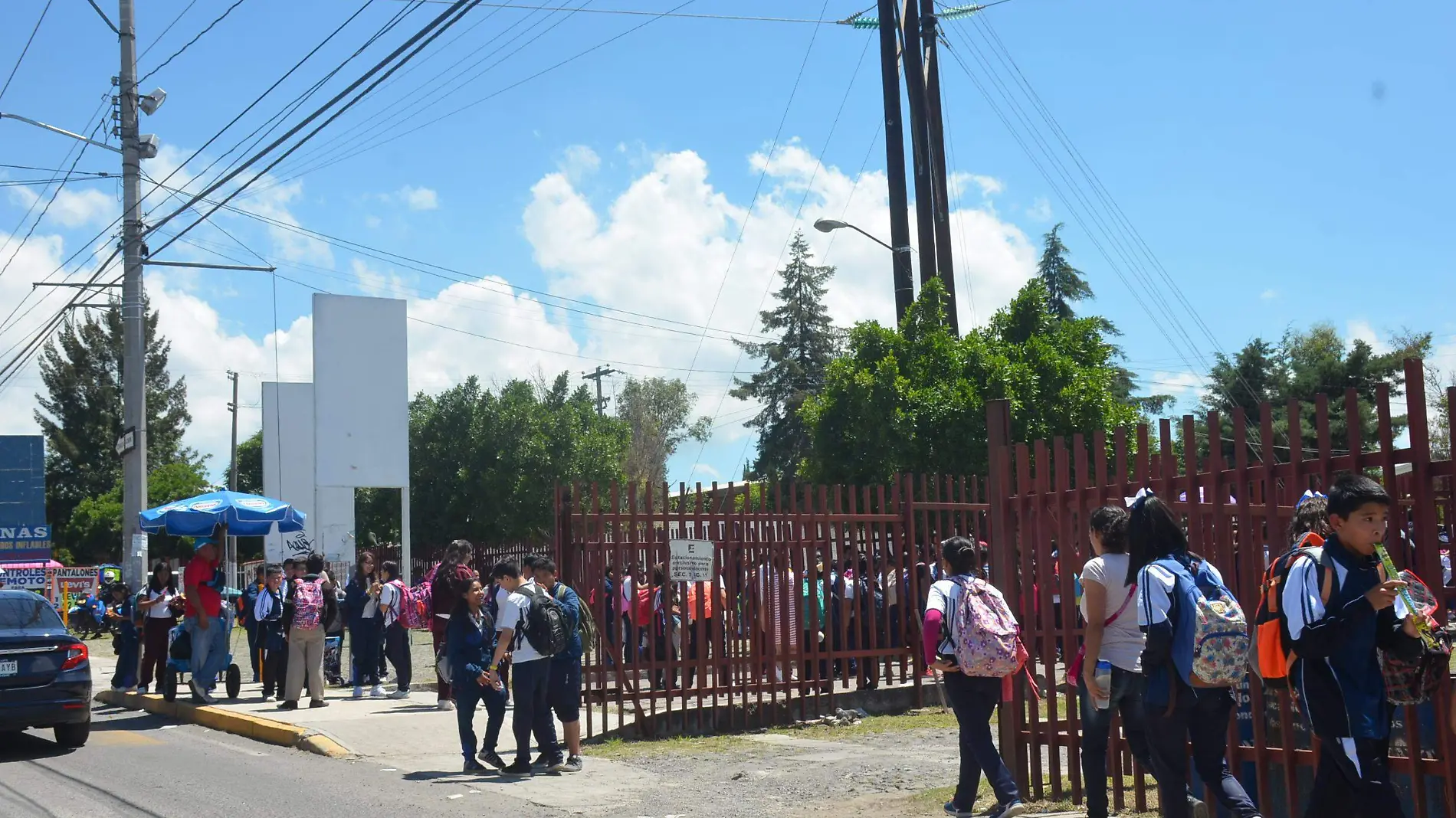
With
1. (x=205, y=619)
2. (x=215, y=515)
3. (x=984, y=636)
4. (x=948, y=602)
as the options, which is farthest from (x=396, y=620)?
(x=984, y=636)

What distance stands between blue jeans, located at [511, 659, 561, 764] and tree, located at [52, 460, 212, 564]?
50463 mm

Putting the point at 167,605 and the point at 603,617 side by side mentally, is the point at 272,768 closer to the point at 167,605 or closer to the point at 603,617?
the point at 603,617

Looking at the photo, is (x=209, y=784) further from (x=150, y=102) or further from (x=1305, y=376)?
(x=1305, y=376)

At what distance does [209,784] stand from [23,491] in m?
35.9

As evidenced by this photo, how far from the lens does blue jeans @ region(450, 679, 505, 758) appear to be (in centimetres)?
1019

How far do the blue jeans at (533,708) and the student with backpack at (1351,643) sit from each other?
613 cm

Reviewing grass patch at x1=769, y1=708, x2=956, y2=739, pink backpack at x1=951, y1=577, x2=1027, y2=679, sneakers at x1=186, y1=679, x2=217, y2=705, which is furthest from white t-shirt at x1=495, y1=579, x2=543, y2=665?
sneakers at x1=186, y1=679, x2=217, y2=705

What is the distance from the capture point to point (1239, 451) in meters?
6.48

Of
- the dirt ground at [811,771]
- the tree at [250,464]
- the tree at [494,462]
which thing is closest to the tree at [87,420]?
the tree at [250,464]

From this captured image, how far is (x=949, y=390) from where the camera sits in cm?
2080

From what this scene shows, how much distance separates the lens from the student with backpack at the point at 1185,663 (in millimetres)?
5586

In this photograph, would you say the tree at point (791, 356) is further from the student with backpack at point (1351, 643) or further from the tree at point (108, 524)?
the student with backpack at point (1351, 643)

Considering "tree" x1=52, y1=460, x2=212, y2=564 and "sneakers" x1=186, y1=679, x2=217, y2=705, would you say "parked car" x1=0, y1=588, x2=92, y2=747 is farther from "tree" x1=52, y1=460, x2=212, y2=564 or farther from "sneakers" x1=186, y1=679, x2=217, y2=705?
"tree" x1=52, y1=460, x2=212, y2=564

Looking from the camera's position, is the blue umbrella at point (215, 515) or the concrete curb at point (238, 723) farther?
the blue umbrella at point (215, 515)
